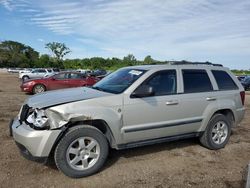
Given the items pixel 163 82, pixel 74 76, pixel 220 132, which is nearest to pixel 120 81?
pixel 163 82

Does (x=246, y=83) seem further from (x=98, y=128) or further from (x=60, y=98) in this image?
(x=60, y=98)

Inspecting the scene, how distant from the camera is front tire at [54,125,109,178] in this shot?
166 inches

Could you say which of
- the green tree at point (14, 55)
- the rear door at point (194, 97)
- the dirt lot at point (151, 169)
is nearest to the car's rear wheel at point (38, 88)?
the dirt lot at point (151, 169)

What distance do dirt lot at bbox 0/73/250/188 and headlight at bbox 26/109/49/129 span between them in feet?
2.72

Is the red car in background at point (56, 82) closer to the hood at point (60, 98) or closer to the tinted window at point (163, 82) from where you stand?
the tinted window at point (163, 82)

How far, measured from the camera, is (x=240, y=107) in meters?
6.27

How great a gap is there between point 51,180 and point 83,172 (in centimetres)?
49

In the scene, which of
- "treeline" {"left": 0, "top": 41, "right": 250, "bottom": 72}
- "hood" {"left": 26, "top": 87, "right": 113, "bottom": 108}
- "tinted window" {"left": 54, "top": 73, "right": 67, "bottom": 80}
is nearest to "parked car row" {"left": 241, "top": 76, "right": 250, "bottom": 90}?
"tinted window" {"left": 54, "top": 73, "right": 67, "bottom": 80}

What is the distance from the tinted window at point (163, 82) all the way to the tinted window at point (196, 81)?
28 centimetres

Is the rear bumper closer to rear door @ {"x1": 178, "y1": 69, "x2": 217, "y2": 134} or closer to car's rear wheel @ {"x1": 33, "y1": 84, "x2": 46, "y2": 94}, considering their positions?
rear door @ {"x1": 178, "y1": 69, "x2": 217, "y2": 134}

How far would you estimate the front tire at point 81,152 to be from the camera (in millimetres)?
4207

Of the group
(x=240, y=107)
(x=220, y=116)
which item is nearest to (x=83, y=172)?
(x=220, y=116)

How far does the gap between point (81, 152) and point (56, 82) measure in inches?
478

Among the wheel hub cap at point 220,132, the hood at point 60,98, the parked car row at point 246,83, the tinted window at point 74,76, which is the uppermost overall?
the hood at point 60,98
